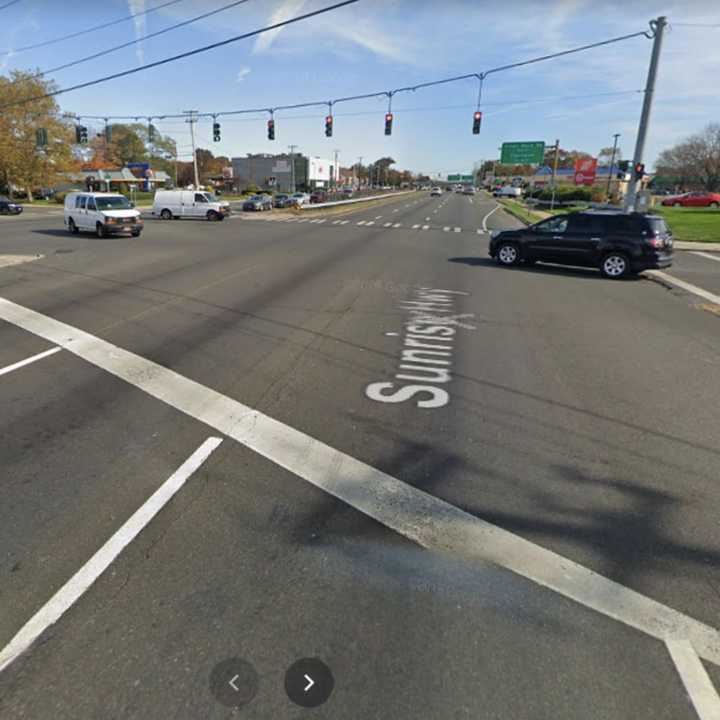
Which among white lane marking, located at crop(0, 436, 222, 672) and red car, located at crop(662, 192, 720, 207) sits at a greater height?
red car, located at crop(662, 192, 720, 207)

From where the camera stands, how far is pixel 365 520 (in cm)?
309

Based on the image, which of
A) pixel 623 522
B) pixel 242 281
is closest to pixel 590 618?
pixel 623 522

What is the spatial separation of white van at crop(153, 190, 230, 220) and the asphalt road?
92.2 ft

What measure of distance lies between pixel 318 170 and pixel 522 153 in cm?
7250

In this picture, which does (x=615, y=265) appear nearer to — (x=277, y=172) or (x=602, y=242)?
(x=602, y=242)

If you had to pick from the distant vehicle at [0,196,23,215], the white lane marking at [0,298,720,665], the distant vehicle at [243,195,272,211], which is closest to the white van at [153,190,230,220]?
the distant vehicle at [243,195,272,211]

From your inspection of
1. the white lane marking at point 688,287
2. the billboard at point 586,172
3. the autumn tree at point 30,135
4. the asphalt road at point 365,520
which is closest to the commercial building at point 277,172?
the autumn tree at point 30,135

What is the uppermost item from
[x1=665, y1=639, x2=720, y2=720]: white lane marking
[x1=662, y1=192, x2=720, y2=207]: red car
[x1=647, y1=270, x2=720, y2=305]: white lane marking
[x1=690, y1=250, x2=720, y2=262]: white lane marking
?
[x1=662, y1=192, x2=720, y2=207]: red car

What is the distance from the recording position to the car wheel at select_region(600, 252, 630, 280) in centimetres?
1252

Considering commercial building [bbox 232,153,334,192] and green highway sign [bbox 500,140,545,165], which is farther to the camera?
commercial building [bbox 232,153,334,192]

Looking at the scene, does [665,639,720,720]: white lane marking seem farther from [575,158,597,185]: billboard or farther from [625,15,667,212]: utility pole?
[575,158,597,185]: billboard

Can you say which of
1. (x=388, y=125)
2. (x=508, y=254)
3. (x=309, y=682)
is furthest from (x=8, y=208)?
(x=309, y=682)

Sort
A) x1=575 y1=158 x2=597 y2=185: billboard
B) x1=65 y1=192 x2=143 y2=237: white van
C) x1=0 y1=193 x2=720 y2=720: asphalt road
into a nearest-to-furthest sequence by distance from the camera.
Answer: x1=0 y1=193 x2=720 y2=720: asphalt road → x1=65 y1=192 x2=143 y2=237: white van → x1=575 y1=158 x2=597 y2=185: billboard

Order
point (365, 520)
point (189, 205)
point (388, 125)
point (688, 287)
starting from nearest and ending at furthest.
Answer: point (365, 520)
point (688, 287)
point (388, 125)
point (189, 205)
